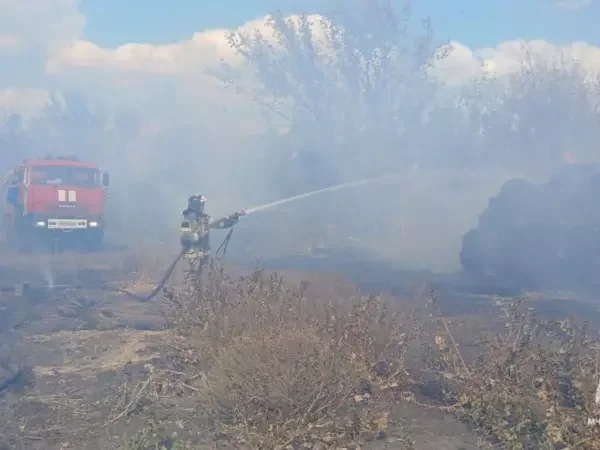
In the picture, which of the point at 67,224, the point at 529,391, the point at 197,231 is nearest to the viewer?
the point at 529,391

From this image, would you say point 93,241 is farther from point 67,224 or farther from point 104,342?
point 104,342

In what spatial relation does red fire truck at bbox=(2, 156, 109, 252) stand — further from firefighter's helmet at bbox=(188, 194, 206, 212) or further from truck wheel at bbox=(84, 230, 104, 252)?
firefighter's helmet at bbox=(188, 194, 206, 212)

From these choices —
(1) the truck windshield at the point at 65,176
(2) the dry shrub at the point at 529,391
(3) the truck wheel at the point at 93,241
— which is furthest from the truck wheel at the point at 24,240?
(2) the dry shrub at the point at 529,391

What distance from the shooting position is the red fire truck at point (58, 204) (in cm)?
1862

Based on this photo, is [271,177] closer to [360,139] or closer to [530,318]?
[360,139]

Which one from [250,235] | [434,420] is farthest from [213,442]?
[250,235]

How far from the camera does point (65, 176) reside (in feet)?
62.1

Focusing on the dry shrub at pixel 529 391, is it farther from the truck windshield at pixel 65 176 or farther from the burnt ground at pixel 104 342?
the truck windshield at pixel 65 176

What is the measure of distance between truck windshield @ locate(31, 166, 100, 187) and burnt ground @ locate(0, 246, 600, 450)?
2868mm

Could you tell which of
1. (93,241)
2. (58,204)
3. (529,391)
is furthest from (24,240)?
(529,391)

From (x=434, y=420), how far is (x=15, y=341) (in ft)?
19.6

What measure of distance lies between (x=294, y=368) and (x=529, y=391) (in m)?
1.95

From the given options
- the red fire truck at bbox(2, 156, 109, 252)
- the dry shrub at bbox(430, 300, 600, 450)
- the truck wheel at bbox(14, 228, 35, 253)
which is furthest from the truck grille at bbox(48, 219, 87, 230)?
the dry shrub at bbox(430, 300, 600, 450)

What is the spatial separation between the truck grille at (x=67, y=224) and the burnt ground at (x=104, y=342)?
2104mm
